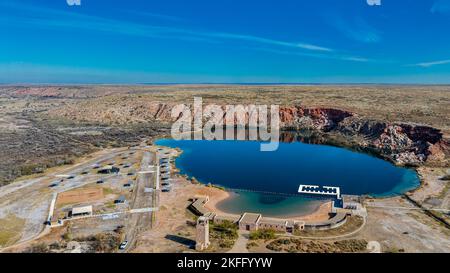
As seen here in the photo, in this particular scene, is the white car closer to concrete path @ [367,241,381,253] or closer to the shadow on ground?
the shadow on ground

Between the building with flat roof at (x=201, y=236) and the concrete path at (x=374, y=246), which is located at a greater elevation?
the building with flat roof at (x=201, y=236)

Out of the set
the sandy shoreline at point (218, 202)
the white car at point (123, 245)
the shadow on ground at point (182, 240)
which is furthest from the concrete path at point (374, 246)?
the white car at point (123, 245)

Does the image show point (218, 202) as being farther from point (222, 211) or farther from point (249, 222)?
point (249, 222)

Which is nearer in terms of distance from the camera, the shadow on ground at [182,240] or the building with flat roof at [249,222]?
the shadow on ground at [182,240]
